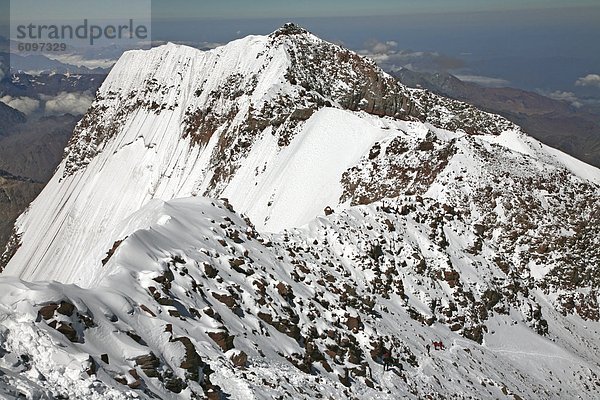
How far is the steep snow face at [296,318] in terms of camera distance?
10734 mm

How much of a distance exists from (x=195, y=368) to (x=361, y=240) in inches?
738

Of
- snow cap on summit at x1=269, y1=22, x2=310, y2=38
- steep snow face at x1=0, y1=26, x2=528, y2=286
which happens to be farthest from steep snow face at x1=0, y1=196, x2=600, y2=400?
snow cap on summit at x1=269, y1=22, x2=310, y2=38

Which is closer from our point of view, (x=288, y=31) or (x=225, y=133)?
(x=225, y=133)

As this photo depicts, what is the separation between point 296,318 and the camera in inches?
768

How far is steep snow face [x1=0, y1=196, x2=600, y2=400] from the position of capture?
10734 millimetres

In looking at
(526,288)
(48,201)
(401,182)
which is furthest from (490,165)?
(48,201)

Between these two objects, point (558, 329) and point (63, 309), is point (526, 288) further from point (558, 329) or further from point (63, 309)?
point (63, 309)

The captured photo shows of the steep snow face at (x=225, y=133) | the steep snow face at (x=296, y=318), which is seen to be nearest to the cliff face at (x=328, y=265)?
the steep snow face at (x=296, y=318)

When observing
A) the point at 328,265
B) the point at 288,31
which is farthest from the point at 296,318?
the point at 288,31

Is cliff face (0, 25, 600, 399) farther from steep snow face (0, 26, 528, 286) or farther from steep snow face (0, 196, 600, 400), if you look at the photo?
steep snow face (0, 26, 528, 286)

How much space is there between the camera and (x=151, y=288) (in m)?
14.8

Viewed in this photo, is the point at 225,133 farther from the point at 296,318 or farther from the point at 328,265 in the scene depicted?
the point at 296,318

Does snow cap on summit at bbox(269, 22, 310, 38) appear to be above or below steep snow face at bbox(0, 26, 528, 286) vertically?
above

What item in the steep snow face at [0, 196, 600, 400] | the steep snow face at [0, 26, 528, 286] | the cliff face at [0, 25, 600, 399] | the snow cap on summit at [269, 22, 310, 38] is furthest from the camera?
the snow cap on summit at [269, 22, 310, 38]
